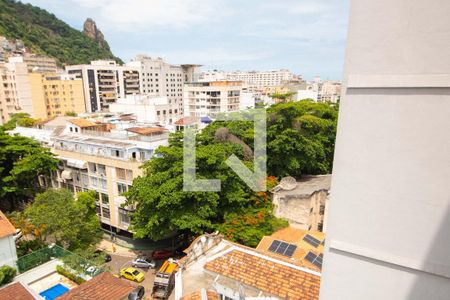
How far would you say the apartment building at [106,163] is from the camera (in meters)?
16.9

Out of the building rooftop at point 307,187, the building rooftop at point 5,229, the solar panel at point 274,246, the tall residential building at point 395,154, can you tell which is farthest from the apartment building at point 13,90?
the tall residential building at point 395,154

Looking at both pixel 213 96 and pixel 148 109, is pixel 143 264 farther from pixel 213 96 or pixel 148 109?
pixel 213 96

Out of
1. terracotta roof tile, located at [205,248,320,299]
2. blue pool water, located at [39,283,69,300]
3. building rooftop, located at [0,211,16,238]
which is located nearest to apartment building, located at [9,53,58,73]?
building rooftop, located at [0,211,16,238]

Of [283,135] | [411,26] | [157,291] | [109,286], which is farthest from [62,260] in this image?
[411,26]

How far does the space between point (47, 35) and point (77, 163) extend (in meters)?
78.0

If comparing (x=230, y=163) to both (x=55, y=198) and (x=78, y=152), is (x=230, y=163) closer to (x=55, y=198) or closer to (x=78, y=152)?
(x=55, y=198)

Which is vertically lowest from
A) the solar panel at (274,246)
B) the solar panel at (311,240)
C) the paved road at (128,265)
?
the paved road at (128,265)

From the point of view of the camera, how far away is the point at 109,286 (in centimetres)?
916

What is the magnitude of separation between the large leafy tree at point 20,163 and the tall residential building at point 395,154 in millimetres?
20073

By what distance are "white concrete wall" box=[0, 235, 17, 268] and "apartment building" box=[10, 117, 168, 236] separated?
5.73 m

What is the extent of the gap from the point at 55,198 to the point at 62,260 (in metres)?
4.15

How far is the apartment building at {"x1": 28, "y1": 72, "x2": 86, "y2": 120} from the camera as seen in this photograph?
4044 centimetres

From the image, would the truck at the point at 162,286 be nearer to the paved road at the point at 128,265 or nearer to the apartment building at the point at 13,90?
the paved road at the point at 128,265

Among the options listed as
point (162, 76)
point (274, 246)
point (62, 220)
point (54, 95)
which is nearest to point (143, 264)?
point (62, 220)
